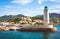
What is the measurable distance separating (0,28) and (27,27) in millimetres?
2471

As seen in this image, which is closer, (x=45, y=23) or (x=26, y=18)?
(x=45, y=23)

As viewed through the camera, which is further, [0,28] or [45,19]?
[0,28]

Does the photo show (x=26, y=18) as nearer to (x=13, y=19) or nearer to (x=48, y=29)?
(x=13, y=19)

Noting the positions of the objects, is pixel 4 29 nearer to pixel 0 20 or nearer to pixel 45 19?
pixel 45 19

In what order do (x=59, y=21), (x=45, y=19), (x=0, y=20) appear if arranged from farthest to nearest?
1. (x=59, y=21)
2. (x=0, y=20)
3. (x=45, y=19)

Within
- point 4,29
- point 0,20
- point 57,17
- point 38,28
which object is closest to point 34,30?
A: point 38,28

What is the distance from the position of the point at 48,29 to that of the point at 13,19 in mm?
11963

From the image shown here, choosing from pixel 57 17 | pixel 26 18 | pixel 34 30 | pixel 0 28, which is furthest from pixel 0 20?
pixel 57 17

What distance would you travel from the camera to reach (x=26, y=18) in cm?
2712

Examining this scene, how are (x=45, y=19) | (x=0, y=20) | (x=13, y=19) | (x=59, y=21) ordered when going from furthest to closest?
(x=59, y=21), (x=13, y=19), (x=0, y=20), (x=45, y=19)

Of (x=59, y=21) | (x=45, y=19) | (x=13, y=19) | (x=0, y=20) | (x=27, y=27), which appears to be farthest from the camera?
(x=59, y=21)

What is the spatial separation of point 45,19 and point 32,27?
1.69 m

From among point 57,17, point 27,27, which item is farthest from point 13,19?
point 27,27

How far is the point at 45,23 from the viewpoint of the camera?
60.0 feet
